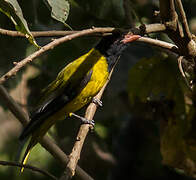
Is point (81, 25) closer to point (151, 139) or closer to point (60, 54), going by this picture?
point (60, 54)

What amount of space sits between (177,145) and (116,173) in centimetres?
206

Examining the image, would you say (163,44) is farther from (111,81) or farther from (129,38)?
(111,81)

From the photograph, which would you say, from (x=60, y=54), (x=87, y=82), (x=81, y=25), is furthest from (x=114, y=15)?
(x=87, y=82)

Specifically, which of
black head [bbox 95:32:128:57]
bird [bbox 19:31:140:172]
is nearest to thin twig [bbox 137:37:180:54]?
bird [bbox 19:31:140:172]

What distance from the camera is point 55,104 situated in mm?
2480

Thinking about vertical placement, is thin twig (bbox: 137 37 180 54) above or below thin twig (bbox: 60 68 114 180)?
above

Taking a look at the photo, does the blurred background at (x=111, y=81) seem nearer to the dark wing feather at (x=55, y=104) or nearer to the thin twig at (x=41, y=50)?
the dark wing feather at (x=55, y=104)

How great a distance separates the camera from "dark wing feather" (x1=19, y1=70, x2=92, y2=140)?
234 cm

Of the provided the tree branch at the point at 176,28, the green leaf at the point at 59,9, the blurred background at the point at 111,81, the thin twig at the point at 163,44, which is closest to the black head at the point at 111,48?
the blurred background at the point at 111,81

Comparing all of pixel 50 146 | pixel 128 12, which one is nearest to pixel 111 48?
pixel 128 12

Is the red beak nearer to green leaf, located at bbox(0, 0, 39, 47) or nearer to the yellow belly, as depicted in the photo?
the yellow belly

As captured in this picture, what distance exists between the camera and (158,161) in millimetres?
4805

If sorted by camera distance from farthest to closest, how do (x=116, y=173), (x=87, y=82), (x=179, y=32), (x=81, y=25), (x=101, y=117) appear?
(x=116, y=173) < (x=101, y=117) < (x=81, y=25) < (x=87, y=82) < (x=179, y=32)

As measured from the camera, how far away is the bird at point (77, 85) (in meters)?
2.48
